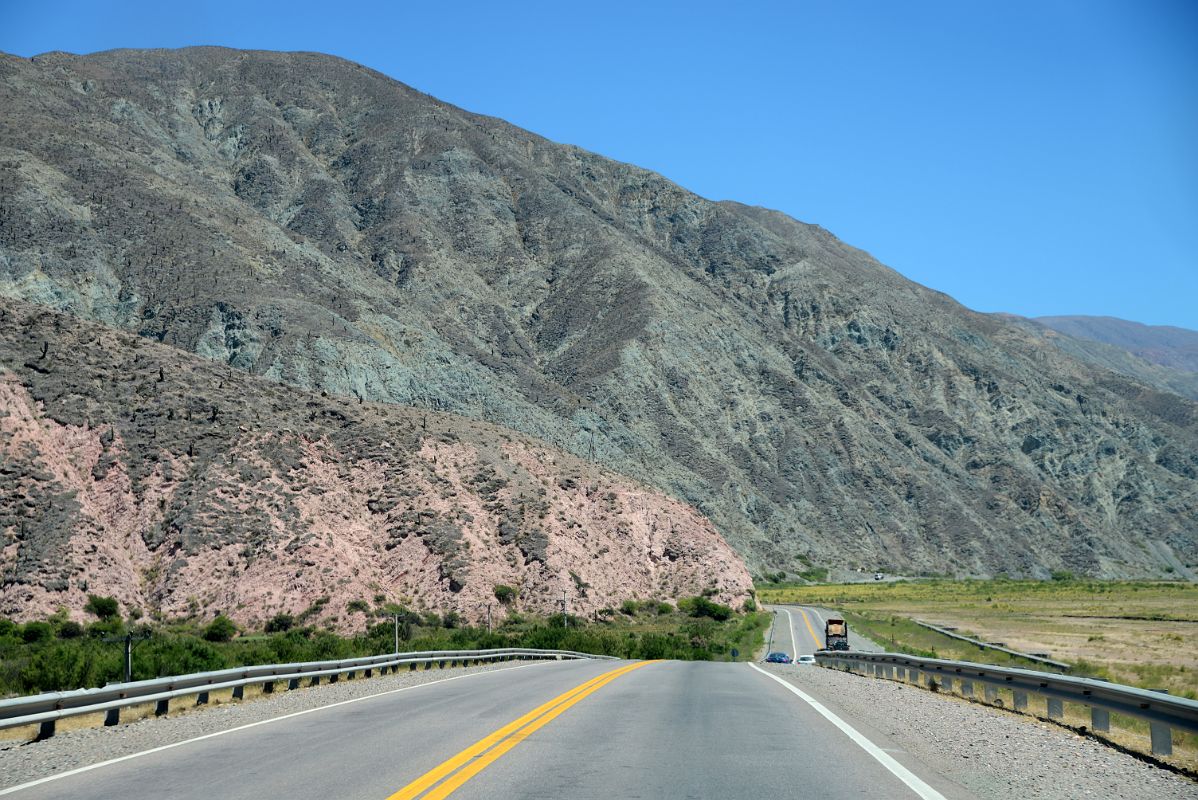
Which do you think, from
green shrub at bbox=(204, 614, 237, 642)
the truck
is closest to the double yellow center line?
green shrub at bbox=(204, 614, 237, 642)

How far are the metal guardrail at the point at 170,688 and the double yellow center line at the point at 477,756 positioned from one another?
5.79m

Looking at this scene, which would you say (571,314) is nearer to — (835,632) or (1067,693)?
(835,632)

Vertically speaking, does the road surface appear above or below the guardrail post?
below

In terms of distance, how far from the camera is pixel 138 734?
14.5m

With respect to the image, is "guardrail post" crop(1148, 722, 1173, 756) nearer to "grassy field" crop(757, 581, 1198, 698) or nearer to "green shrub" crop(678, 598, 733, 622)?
"grassy field" crop(757, 581, 1198, 698)

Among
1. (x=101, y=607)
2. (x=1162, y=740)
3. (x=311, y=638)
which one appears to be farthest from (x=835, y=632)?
(x=1162, y=740)

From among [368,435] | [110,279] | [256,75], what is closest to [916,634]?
[368,435]

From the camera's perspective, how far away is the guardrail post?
11.4 meters

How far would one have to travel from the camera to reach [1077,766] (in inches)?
445

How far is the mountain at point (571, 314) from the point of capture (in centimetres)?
8894

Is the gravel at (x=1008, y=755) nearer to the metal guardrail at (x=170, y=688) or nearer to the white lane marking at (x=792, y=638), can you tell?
the metal guardrail at (x=170, y=688)

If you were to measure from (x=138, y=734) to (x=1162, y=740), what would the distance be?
12.8 m

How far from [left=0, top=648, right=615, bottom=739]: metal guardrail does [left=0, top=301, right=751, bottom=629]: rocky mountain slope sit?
2282 centimetres

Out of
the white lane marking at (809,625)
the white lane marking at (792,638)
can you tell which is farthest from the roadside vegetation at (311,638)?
the white lane marking at (809,625)
